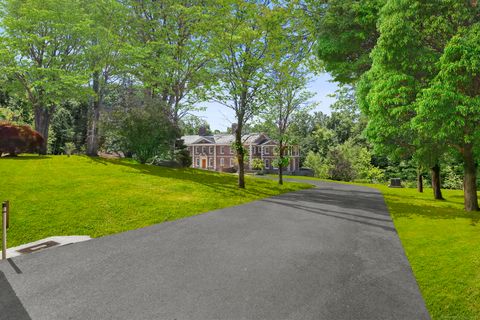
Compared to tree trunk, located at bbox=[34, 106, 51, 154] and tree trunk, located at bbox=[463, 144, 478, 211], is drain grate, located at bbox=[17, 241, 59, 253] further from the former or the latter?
tree trunk, located at bbox=[34, 106, 51, 154]

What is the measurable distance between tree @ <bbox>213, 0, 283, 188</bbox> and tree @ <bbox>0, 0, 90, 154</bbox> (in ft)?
47.8

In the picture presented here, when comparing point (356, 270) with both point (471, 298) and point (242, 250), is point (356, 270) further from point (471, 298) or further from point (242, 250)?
point (242, 250)

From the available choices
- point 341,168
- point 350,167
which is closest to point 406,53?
point 341,168

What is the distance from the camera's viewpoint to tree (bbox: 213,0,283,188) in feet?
65.8

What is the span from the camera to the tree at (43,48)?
2673 cm

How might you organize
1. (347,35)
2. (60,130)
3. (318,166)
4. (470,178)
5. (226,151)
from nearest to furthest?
(470,178) < (347,35) < (60,130) < (318,166) < (226,151)

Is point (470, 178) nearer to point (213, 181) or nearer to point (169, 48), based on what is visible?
point (213, 181)

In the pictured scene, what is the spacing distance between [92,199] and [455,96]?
14.8m

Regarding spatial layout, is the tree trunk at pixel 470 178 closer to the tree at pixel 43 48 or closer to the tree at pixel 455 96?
the tree at pixel 455 96

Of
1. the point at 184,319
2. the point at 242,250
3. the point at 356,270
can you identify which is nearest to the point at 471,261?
the point at 356,270

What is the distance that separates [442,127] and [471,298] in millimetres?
7417

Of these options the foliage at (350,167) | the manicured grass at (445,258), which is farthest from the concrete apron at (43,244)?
the foliage at (350,167)

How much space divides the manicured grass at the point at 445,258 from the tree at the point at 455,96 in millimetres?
3348

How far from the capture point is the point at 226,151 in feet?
212
